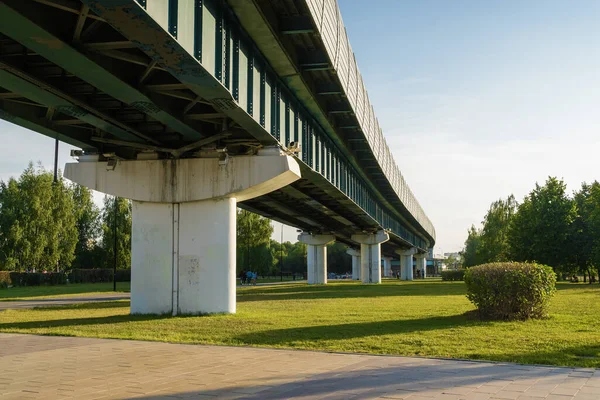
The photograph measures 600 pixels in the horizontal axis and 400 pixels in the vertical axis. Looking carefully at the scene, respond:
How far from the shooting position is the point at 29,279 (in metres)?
59.9

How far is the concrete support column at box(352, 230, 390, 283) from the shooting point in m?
61.9

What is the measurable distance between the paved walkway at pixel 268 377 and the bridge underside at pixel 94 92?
5.60 metres

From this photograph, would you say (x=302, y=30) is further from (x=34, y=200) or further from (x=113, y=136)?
(x=34, y=200)

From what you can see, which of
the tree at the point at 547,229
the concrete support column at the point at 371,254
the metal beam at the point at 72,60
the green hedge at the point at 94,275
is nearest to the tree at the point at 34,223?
the green hedge at the point at 94,275

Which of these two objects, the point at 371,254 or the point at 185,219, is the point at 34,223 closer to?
the point at 371,254

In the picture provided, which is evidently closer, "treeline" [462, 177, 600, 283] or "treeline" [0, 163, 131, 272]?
"treeline" [462, 177, 600, 283]

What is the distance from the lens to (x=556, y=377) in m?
8.41

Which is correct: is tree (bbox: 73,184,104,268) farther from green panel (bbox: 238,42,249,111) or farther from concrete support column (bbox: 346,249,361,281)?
green panel (bbox: 238,42,249,111)

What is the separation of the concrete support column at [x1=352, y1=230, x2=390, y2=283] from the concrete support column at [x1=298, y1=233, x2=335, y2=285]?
3495 mm

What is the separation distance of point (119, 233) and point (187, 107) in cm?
6333

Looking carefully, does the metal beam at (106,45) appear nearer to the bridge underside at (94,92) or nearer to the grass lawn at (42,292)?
the bridge underside at (94,92)

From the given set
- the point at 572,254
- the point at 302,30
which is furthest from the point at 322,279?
the point at 302,30

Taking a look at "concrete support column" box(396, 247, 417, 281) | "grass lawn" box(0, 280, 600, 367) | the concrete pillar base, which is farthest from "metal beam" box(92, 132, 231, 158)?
"concrete support column" box(396, 247, 417, 281)

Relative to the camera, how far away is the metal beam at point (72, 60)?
994cm
